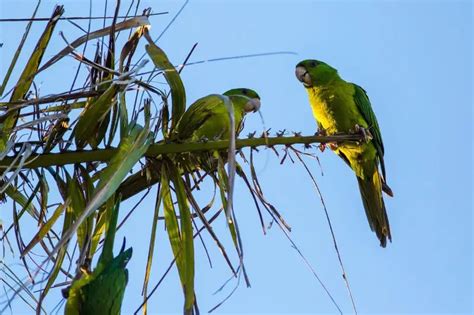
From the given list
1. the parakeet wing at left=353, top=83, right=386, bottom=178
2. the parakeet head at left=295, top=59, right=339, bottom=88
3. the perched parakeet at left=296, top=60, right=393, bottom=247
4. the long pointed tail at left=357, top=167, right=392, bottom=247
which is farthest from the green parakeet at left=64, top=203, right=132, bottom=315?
the parakeet head at left=295, top=59, right=339, bottom=88

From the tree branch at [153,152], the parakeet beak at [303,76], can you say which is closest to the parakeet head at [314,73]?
the parakeet beak at [303,76]

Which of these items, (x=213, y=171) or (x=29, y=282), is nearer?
(x=29, y=282)

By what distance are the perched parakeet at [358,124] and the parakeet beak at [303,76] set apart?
7cm

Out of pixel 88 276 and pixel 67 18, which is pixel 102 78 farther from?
pixel 88 276

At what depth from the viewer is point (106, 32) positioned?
208cm

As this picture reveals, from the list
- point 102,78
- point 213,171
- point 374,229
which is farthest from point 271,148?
point 374,229

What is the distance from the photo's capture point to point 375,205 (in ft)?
15.1

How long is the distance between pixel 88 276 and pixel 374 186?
3.10 m

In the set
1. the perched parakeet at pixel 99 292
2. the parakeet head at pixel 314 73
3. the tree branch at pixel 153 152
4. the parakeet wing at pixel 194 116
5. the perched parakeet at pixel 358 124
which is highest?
the parakeet head at pixel 314 73

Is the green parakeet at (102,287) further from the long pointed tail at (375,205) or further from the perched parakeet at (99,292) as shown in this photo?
the long pointed tail at (375,205)

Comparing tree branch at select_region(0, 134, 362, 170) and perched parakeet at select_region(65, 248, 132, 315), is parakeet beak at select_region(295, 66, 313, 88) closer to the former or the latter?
tree branch at select_region(0, 134, 362, 170)

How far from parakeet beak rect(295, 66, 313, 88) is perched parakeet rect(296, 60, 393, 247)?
0.07 meters

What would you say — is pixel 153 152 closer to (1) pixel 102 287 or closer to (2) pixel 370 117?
(1) pixel 102 287

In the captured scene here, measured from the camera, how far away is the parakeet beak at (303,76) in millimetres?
4965
